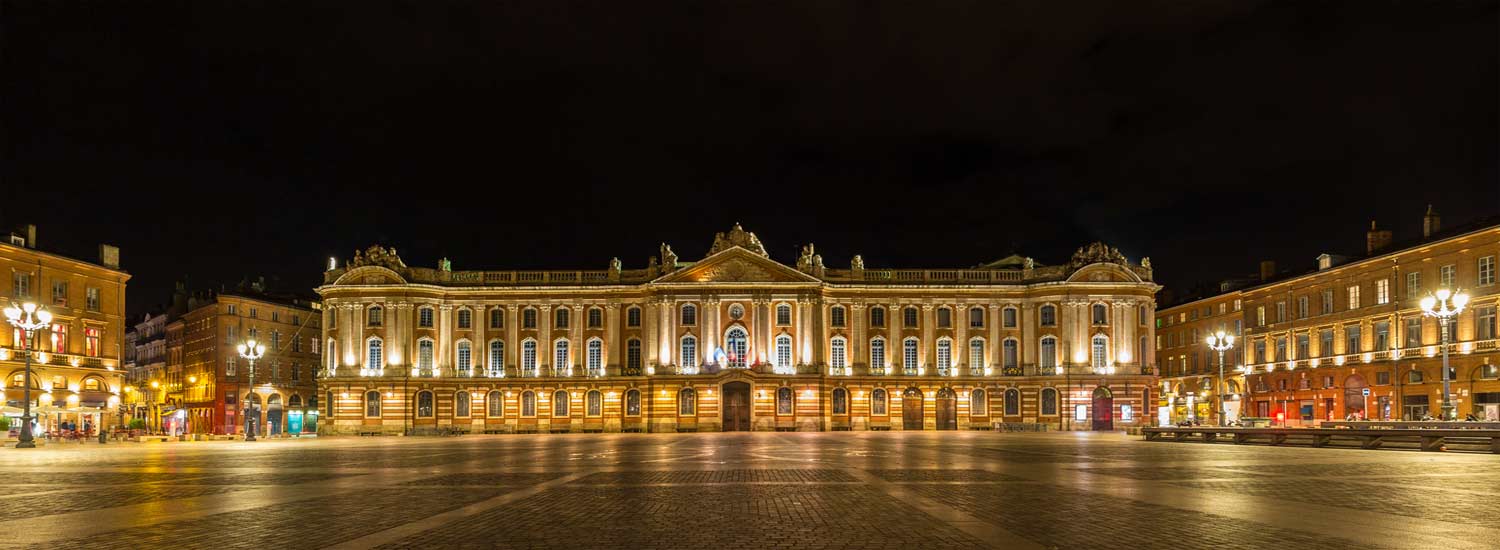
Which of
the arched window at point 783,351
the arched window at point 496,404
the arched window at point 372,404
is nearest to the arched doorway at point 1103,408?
the arched window at point 783,351

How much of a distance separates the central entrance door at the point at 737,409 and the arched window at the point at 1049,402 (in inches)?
875

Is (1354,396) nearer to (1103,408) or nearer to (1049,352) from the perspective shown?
(1103,408)

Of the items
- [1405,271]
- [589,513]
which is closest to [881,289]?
[1405,271]

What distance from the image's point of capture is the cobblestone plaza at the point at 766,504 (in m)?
16.6

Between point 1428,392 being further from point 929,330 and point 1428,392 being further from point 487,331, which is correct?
point 487,331

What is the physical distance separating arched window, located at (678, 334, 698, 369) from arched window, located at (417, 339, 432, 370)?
62.9 ft

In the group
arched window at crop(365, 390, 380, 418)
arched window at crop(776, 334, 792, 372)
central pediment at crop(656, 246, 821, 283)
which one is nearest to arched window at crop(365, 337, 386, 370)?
arched window at crop(365, 390, 380, 418)

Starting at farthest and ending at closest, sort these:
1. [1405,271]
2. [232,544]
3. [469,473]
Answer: [1405,271]
[469,473]
[232,544]

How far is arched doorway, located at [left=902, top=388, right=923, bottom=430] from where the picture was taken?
91500mm

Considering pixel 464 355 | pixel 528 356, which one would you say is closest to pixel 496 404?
pixel 528 356

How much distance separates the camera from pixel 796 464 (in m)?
35.3

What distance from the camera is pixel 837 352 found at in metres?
91.9

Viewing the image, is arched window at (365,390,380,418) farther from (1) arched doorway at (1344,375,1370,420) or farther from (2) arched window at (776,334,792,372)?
(1) arched doorway at (1344,375,1370,420)

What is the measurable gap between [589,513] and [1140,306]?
7812 centimetres
